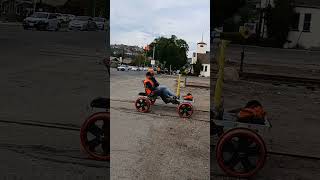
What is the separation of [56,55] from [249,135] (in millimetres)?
1035

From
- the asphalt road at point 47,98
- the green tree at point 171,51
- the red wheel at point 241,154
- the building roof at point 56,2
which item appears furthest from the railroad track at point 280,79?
the building roof at point 56,2

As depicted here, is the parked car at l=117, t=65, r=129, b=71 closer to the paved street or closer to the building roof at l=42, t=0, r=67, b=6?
the paved street

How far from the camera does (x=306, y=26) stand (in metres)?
1.84

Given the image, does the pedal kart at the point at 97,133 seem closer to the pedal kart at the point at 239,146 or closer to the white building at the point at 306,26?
the pedal kart at the point at 239,146

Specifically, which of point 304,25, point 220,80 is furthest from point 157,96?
point 304,25

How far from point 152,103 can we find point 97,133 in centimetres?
43

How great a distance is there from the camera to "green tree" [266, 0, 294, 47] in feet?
5.80

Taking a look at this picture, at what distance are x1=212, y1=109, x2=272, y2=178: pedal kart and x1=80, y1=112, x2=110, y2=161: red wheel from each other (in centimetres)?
54

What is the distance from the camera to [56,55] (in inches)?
81.9

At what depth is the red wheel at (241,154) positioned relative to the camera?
6.94ft

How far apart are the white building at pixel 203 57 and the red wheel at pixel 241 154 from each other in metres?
0.44

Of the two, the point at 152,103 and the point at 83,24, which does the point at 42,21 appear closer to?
the point at 83,24

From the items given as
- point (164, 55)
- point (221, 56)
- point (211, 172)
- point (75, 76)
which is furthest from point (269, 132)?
point (75, 76)

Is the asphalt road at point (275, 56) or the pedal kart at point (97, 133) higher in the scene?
the asphalt road at point (275, 56)
